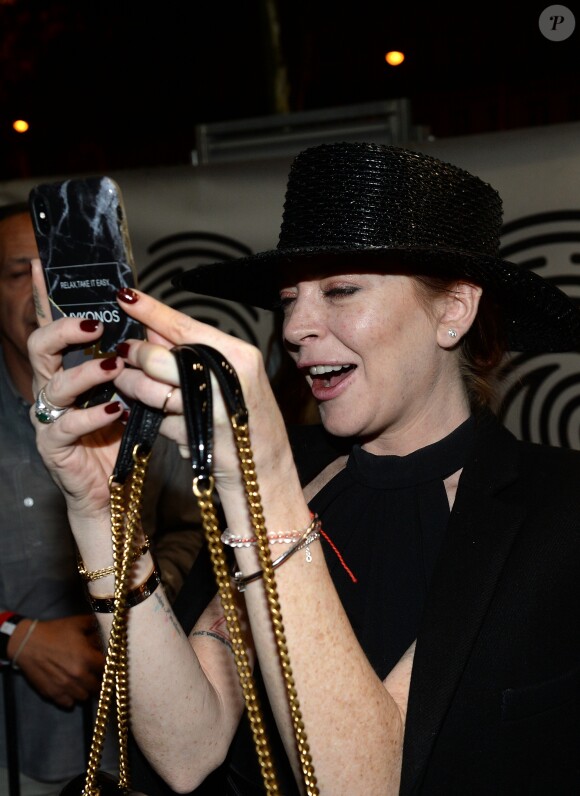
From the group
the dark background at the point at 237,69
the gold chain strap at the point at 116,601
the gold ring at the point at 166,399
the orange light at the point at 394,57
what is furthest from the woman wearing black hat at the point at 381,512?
the orange light at the point at 394,57

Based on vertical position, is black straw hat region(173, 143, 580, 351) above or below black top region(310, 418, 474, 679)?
above

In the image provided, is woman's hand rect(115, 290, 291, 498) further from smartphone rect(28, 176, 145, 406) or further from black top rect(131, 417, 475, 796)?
black top rect(131, 417, 475, 796)

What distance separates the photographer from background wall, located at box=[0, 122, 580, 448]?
9.90 feet

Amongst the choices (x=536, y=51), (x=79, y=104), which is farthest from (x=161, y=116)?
(x=536, y=51)

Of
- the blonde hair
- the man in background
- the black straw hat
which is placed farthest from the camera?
the man in background

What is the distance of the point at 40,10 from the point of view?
7375mm

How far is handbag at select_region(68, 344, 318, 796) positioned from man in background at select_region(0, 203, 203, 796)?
4.55ft

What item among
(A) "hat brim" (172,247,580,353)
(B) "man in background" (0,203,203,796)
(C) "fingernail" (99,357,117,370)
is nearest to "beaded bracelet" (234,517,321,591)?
(C) "fingernail" (99,357,117,370)

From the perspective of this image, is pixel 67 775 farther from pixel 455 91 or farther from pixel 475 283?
pixel 455 91

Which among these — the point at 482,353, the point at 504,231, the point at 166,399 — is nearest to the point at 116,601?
the point at 166,399

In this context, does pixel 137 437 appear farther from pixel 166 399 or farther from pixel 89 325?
pixel 89 325

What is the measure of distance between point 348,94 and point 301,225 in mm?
5469

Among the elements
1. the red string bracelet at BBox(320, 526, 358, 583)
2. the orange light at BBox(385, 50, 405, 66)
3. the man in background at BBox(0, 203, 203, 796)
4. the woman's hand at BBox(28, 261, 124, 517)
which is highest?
the orange light at BBox(385, 50, 405, 66)

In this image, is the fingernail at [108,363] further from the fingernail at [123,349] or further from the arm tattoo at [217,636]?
the arm tattoo at [217,636]
